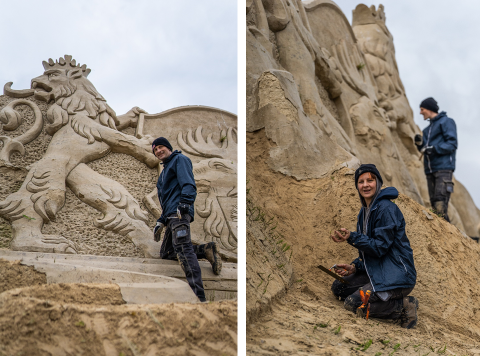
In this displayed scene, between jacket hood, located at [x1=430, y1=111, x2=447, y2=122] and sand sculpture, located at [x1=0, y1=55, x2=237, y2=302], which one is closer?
sand sculpture, located at [x1=0, y1=55, x2=237, y2=302]

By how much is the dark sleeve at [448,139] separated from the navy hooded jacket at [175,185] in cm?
390

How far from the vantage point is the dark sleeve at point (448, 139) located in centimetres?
661

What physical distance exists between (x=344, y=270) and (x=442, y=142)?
3375 mm

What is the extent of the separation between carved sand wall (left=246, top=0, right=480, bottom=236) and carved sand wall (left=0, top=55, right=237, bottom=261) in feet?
2.24

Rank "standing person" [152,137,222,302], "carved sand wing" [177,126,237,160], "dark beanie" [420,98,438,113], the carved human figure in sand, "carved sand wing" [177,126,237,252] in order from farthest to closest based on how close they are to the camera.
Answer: "dark beanie" [420,98,438,113], "carved sand wing" [177,126,237,160], "carved sand wing" [177,126,237,252], the carved human figure in sand, "standing person" [152,137,222,302]

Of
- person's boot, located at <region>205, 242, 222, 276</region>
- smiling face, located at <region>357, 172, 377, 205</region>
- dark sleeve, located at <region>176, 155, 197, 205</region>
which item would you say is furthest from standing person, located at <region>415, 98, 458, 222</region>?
dark sleeve, located at <region>176, 155, 197, 205</region>

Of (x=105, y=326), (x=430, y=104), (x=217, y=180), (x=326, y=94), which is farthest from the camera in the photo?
(x=326, y=94)

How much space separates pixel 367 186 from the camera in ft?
13.6

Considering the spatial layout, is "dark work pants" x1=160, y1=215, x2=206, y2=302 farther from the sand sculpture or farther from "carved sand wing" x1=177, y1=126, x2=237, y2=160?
"carved sand wing" x1=177, y1=126, x2=237, y2=160

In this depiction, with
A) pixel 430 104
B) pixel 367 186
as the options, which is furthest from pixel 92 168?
pixel 430 104

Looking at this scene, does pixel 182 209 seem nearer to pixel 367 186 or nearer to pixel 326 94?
pixel 367 186

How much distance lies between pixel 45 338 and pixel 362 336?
205cm

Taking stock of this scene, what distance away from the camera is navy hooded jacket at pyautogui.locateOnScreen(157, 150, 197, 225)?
13.5 ft

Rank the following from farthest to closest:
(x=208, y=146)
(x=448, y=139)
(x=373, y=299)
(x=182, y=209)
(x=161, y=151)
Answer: (x=448, y=139) < (x=208, y=146) < (x=161, y=151) < (x=182, y=209) < (x=373, y=299)
